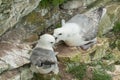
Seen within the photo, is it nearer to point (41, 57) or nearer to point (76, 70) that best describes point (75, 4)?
point (76, 70)

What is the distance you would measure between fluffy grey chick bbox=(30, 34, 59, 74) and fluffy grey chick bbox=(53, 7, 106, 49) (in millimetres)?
339

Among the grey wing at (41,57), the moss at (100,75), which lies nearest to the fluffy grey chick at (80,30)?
the grey wing at (41,57)

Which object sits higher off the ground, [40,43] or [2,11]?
[2,11]

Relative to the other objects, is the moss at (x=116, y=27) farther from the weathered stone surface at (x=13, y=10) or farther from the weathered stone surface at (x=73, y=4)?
the weathered stone surface at (x=13, y=10)

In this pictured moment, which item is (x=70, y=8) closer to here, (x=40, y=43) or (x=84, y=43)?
(x=84, y=43)

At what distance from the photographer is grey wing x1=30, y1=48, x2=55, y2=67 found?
25.2 feet

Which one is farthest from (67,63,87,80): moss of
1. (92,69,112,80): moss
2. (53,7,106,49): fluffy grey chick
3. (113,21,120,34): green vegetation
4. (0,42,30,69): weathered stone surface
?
(113,21,120,34): green vegetation

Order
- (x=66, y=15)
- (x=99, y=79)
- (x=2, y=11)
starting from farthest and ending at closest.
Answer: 1. (x=66, y=15)
2. (x=99, y=79)
3. (x=2, y=11)

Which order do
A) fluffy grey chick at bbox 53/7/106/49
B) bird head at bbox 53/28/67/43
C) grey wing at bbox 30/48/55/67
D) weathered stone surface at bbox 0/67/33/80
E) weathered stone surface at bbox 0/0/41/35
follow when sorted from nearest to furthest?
1. weathered stone surface at bbox 0/0/41/35
2. weathered stone surface at bbox 0/67/33/80
3. grey wing at bbox 30/48/55/67
4. bird head at bbox 53/28/67/43
5. fluffy grey chick at bbox 53/7/106/49

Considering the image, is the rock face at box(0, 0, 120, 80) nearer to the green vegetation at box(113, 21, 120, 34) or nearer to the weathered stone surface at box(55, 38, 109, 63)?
the weathered stone surface at box(55, 38, 109, 63)

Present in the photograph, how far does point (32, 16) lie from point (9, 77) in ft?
4.57

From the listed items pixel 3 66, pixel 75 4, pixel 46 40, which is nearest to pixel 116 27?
pixel 75 4

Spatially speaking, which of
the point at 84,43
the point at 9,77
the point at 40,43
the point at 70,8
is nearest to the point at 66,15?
the point at 70,8

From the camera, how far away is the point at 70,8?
9.48 m
